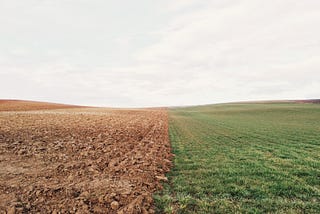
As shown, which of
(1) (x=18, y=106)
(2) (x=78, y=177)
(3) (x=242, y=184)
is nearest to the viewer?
(3) (x=242, y=184)

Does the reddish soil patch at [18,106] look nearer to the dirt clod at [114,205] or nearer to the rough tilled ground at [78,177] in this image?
the rough tilled ground at [78,177]

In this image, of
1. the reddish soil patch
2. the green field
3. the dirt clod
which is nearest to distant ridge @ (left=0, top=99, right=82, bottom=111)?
the reddish soil patch

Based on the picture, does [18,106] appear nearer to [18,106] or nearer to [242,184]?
[18,106]

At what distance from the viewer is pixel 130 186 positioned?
7.32m

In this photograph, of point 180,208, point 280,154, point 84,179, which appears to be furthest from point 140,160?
point 280,154

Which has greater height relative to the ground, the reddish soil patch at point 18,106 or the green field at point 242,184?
the reddish soil patch at point 18,106

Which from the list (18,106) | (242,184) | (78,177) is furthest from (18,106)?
(242,184)

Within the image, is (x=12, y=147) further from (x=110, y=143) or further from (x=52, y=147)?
(x=110, y=143)

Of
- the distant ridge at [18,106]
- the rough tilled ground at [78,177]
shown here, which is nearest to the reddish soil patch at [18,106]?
the distant ridge at [18,106]

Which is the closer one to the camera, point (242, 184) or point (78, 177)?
point (242, 184)

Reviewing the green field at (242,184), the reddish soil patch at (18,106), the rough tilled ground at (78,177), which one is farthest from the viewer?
the reddish soil patch at (18,106)

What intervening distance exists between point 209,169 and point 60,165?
20.2 ft

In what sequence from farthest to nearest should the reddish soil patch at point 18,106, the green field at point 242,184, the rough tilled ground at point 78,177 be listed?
the reddish soil patch at point 18,106 → the rough tilled ground at point 78,177 → the green field at point 242,184

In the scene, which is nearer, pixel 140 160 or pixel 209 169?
pixel 209 169
